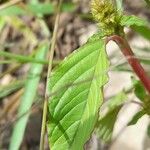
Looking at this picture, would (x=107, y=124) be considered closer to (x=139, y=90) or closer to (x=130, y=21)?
(x=139, y=90)

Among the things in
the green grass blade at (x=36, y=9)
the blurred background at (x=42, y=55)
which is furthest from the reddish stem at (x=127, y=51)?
the green grass blade at (x=36, y=9)

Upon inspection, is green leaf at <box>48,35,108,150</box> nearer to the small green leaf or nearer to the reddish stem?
the reddish stem

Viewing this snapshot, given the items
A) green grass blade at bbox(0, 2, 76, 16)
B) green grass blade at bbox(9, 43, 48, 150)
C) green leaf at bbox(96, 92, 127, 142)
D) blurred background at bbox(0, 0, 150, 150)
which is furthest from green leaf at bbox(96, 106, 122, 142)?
green grass blade at bbox(0, 2, 76, 16)

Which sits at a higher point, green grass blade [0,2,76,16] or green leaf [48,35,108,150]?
green grass blade [0,2,76,16]

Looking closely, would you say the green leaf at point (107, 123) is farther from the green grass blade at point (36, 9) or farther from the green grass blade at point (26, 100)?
the green grass blade at point (36, 9)

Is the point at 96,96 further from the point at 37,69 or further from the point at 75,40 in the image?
the point at 75,40

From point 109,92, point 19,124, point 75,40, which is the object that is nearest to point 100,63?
point 19,124

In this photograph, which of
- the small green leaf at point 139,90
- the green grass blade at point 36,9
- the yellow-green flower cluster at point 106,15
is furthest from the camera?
the green grass blade at point 36,9
